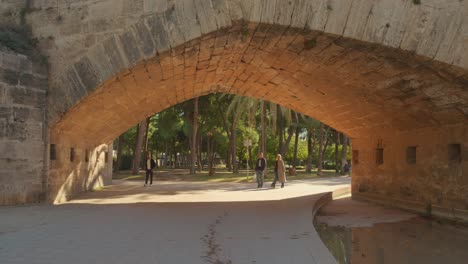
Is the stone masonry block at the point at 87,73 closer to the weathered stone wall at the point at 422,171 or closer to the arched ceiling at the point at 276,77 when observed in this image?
the arched ceiling at the point at 276,77

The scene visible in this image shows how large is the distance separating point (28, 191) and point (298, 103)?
25.2ft

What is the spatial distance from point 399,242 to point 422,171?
9.36 ft

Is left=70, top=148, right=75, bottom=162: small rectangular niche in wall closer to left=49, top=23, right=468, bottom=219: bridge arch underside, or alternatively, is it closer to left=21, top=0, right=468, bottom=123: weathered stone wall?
left=49, top=23, right=468, bottom=219: bridge arch underside

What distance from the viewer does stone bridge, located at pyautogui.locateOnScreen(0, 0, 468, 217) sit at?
7004 mm

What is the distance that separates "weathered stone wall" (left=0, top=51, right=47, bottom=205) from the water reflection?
19.4 ft

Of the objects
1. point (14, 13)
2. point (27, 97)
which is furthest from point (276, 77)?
point (14, 13)

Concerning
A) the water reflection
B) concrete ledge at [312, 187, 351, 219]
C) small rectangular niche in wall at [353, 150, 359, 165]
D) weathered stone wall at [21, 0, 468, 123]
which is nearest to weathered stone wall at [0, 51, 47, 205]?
weathered stone wall at [21, 0, 468, 123]

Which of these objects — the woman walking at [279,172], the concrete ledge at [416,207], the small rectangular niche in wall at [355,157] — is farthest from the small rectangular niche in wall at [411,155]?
the woman walking at [279,172]

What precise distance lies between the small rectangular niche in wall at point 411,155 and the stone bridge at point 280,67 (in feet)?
0.09

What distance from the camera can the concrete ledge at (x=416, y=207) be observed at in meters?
8.87

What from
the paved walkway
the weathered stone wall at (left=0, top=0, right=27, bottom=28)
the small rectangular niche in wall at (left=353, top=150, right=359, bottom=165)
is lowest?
the paved walkway

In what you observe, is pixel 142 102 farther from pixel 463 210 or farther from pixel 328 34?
pixel 463 210

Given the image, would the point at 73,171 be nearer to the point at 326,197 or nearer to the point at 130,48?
the point at 130,48

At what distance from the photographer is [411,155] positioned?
10.9 m
